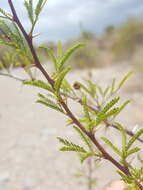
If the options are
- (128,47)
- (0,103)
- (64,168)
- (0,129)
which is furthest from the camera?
(128,47)

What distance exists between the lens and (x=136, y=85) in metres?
8.97

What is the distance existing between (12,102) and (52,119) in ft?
5.64

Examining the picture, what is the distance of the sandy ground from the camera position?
418 centimetres

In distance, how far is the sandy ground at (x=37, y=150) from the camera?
4180 millimetres

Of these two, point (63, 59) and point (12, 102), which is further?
point (12, 102)

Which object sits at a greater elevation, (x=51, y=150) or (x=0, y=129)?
(x=0, y=129)

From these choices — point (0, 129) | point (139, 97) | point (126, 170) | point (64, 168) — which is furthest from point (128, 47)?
point (126, 170)

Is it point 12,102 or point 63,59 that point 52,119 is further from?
point 63,59

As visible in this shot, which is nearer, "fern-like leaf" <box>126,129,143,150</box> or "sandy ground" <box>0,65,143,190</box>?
"fern-like leaf" <box>126,129,143,150</box>

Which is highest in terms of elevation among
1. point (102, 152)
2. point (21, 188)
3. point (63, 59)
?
point (63, 59)

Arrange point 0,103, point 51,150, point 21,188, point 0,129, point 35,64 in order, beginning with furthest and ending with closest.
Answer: point 0,103
point 0,129
point 51,150
point 21,188
point 35,64

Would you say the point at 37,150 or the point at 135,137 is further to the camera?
the point at 37,150

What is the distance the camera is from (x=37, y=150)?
504 cm

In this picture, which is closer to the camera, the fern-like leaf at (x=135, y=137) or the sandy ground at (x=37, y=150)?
the fern-like leaf at (x=135, y=137)
